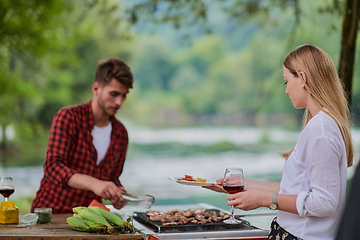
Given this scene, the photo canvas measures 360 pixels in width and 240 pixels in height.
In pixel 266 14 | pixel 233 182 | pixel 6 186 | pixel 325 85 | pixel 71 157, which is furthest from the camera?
pixel 266 14

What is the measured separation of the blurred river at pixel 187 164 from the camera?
16547 millimetres

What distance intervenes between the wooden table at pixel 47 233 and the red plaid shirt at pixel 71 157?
0.45 m

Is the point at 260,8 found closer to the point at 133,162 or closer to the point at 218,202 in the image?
the point at 218,202

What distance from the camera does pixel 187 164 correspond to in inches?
795

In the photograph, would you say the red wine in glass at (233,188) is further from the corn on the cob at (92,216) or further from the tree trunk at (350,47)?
the tree trunk at (350,47)

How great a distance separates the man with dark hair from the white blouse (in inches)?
44.3

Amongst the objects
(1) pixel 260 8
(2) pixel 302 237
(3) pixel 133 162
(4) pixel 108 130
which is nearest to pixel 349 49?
(4) pixel 108 130

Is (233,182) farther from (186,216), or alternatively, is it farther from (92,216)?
(92,216)

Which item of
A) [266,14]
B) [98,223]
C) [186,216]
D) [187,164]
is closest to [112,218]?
[98,223]

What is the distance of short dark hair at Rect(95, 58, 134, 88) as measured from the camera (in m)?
2.91

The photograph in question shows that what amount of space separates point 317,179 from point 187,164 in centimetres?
A: 1864

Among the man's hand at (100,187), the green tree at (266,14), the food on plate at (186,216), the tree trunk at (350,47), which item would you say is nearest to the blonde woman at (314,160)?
the food on plate at (186,216)

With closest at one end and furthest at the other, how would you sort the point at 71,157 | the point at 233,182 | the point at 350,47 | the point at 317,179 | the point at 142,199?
the point at 317,179
the point at 233,182
the point at 142,199
the point at 71,157
the point at 350,47

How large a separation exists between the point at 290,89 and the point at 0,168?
17.3 m
